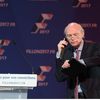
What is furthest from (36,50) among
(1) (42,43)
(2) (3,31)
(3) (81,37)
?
(3) (81,37)

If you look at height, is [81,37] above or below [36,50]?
above

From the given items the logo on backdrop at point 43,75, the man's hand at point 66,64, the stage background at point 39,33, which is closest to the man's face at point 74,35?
the man's hand at point 66,64

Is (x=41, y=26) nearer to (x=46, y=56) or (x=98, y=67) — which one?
(x=46, y=56)

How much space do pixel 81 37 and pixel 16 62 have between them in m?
2.28

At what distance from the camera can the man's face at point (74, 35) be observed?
4.12 metres

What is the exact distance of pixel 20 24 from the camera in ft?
20.6

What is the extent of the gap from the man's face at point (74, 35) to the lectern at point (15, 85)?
62 cm

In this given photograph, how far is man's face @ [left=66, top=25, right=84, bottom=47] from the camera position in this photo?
13.5 feet

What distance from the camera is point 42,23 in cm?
622

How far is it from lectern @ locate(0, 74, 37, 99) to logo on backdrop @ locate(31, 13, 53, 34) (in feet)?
8.17

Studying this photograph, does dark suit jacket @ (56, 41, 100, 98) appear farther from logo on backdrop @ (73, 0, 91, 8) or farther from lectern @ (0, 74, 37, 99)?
logo on backdrop @ (73, 0, 91, 8)

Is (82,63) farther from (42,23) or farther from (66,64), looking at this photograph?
(42,23)

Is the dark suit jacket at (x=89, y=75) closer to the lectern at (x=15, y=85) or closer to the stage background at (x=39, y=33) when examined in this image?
the lectern at (x=15, y=85)

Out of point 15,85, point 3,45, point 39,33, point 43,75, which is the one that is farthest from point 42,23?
point 15,85
